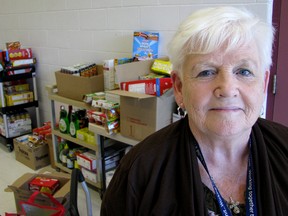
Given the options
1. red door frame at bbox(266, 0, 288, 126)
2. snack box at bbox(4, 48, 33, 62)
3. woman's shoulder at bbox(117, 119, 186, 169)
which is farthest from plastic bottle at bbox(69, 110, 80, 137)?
woman's shoulder at bbox(117, 119, 186, 169)

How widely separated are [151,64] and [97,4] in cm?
97

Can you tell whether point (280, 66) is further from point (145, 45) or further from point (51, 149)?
point (51, 149)

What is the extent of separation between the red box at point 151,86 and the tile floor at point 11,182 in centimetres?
116

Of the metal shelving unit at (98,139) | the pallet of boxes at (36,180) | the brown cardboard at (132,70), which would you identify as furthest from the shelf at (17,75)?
the brown cardboard at (132,70)

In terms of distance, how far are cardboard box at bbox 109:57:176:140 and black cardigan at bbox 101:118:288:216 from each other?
0.82 metres

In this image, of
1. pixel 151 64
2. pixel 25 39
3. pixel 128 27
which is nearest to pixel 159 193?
pixel 151 64

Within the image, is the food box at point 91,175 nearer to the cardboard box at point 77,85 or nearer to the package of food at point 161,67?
the cardboard box at point 77,85

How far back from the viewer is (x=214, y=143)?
1.16m

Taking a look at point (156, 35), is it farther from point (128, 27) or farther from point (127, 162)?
point (127, 162)

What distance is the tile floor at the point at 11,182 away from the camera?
109 inches

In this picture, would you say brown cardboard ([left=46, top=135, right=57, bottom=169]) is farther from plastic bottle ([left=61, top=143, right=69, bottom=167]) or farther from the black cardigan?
the black cardigan

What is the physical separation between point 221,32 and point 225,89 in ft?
0.58

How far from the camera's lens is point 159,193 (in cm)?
109

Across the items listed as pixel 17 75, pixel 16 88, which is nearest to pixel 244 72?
pixel 17 75
